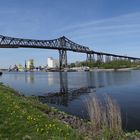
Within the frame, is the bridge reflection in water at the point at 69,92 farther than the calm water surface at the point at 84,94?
Yes

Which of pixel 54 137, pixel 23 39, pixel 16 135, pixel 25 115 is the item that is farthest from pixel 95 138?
pixel 23 39

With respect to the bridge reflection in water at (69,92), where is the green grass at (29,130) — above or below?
above

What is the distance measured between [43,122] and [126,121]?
9990 millimetres

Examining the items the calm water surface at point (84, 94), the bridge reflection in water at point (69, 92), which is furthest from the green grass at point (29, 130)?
the bridge reflection in water at point (69, 92)

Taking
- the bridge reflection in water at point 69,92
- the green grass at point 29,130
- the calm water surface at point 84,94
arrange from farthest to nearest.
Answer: the bridge reflection in water at point 69,92
the calm water surface at point 84,94
the green grass at point 29,130

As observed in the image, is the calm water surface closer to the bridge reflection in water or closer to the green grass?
the bridge reflection in water

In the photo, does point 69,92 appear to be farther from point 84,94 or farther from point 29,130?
point 29,130

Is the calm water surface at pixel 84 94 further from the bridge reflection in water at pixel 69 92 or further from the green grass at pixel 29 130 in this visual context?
the green grass at pixel 29 130

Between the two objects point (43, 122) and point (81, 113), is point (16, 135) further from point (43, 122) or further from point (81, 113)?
point (81, 113)

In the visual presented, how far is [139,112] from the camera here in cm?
2578

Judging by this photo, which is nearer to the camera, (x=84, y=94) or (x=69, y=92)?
(x=84, y=94)

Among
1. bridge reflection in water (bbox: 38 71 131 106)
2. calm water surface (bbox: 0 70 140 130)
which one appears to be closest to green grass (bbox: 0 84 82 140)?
calm water surface (bbox: 0 70 140 130)

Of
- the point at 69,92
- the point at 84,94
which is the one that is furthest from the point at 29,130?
the point at 69,92

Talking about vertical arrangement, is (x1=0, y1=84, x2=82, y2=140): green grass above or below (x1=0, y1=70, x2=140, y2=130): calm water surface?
above
